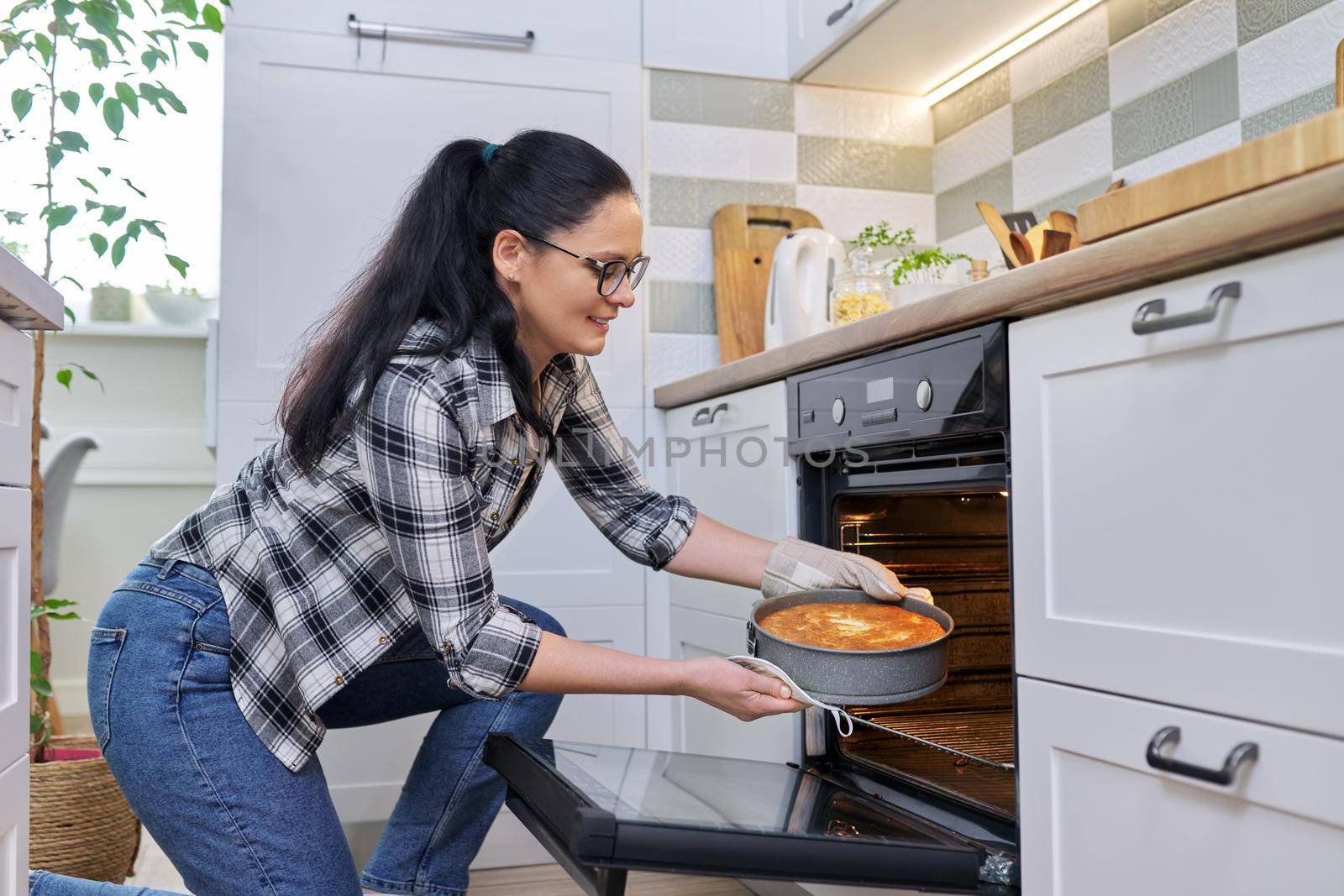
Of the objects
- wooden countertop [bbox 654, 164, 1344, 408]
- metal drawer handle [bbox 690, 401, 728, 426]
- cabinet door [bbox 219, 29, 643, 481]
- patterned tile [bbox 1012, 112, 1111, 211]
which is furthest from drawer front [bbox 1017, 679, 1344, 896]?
cabinet door [bbox 219, 29, 643, 481]

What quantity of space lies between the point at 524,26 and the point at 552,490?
987 mm

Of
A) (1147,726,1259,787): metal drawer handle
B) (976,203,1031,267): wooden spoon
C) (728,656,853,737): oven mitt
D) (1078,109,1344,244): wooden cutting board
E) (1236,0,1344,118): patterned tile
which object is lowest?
(1147,726,1259,787): metal drawer handle

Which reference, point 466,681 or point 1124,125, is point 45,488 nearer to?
Result: point 466,681

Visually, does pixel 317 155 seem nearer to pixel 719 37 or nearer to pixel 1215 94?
pixel 719 37

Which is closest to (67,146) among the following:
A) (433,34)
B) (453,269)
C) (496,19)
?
(433,34)

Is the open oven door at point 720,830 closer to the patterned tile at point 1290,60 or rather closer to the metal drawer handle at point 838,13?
the patterned tile at point 1290,60

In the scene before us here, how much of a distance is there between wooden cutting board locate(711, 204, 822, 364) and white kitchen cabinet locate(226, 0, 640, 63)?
1.39 feet

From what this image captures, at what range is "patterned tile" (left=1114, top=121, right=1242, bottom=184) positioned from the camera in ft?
5.73

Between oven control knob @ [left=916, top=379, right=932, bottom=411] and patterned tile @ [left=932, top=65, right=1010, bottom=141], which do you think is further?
patterned tile @ [left=932, top=65, right=1010, bottom=141]

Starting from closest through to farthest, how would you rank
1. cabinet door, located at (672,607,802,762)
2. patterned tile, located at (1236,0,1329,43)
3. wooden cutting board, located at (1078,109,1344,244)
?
wooden cutting board, located at (1078,109,1344,244) < patterned tile, located at (1236,0,1329,43) < cabinet door, located at (672,607,802,762)

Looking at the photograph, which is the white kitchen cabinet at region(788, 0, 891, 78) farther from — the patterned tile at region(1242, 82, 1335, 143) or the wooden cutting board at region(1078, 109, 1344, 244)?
the wooden cutting board at region(1078, 109, 1344, 244)

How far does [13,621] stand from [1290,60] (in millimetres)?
1797

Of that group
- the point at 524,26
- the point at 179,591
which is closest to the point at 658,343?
the point at 524,26

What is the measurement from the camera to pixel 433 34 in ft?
7.38
